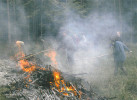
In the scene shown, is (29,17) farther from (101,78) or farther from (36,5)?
(101,78)

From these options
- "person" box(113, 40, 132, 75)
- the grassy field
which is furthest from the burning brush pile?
"person" box(113, 40, 132, 75)

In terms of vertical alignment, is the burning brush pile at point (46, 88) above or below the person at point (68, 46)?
below

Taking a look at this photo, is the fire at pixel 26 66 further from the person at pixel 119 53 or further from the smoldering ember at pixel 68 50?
the person at pixel 119 53

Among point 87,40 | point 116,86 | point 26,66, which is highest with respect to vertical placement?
point 87,40

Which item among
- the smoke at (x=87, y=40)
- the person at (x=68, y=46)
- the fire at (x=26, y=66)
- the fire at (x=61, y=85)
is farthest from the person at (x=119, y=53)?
the fire at (x=26, y=66)

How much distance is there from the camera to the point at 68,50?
8109mm

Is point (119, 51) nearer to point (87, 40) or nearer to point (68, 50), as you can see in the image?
point (68, 50)

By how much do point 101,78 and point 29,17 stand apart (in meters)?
7.69

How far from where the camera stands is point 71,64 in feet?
26.8

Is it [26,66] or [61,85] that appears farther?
[26,66]

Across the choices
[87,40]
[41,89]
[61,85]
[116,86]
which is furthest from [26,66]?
[87,40]

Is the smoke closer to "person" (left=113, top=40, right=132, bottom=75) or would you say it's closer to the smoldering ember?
the smoldering ember

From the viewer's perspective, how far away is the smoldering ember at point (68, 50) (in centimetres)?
448

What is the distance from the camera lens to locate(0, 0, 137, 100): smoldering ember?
448 centimetres
